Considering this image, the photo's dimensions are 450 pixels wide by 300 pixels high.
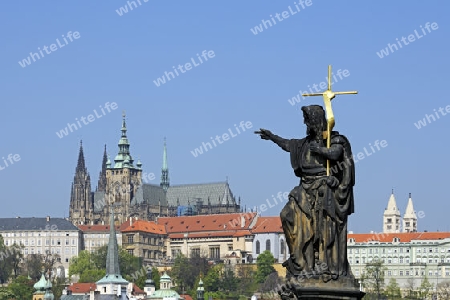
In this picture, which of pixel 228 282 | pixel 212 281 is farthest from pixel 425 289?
pixel 212 281

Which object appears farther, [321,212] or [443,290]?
[443,290]

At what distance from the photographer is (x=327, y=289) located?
37.2ft

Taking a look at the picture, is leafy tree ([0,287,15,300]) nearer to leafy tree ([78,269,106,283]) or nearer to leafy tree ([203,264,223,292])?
leafy tree ([78,269,106,283])

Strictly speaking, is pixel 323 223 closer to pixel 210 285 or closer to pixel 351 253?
pixel 210 285

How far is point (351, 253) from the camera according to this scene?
198750 mm

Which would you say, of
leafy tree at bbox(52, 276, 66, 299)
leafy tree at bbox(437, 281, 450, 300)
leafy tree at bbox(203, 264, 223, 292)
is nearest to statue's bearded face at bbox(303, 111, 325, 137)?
leafy tree at bbox(52, 276, 66, 299)

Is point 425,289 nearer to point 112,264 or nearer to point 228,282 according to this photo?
point 228,282

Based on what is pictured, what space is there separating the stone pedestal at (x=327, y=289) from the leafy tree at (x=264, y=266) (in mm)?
181116

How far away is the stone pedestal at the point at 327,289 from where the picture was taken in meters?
11.4

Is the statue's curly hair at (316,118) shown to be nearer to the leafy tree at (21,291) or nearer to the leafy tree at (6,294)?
the leafy tree at (6,294)

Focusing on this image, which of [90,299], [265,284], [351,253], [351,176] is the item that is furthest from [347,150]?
[351,253]

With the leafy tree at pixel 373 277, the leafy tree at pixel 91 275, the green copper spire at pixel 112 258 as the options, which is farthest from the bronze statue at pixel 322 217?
the leafy tree at pixel 91 275

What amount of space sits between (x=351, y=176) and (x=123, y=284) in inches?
5591

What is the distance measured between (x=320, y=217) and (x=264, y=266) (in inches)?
7237
